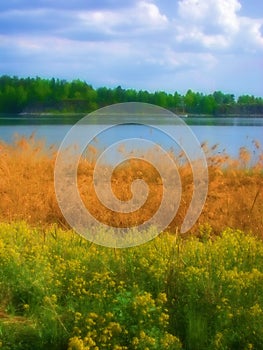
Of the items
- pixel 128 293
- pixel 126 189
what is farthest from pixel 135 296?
pixel 126 189

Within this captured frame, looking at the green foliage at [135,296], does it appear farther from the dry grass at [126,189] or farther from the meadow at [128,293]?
the dry grass at [126,189]

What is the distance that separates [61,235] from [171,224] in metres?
2.05

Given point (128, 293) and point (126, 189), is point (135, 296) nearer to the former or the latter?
point (128, 293)

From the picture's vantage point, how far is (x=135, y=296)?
4.47 metres

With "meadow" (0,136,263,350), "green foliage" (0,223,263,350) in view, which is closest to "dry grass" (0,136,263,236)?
"meadow" (0,136,263,350)

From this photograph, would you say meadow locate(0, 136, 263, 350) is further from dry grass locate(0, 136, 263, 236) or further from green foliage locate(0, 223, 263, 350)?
dry grass locate(0, 136, 263, 236)

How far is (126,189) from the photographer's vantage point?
28.7 ft

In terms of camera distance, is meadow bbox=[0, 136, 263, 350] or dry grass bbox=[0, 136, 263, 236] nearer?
meadow bbox=[0, 136, 263, 350]

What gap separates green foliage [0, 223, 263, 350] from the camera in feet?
13.9

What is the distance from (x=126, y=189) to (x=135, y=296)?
4308 millimetres

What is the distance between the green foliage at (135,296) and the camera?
13.9 feet

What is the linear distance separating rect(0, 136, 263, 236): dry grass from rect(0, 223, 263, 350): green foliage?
5.54ft

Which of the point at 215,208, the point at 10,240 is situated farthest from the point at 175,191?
the point at 10,240

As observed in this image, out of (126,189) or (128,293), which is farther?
(126,189)
